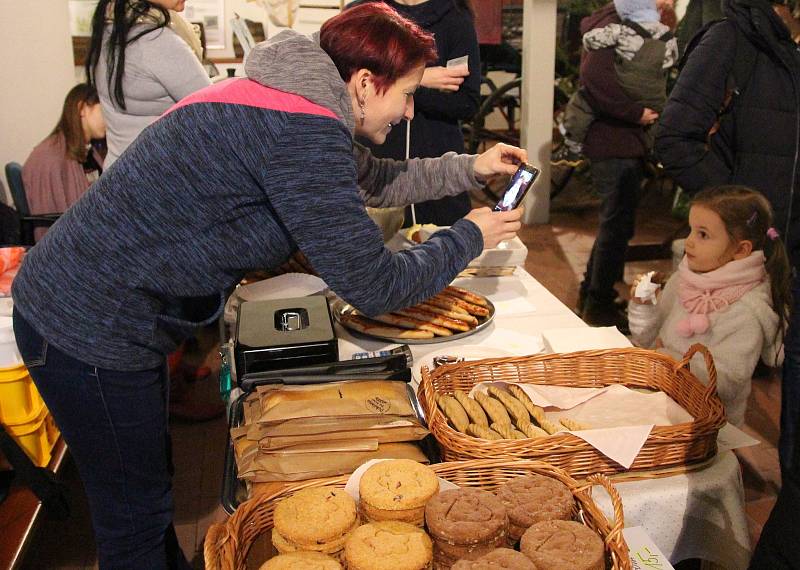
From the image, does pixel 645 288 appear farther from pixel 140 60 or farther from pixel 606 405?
pixel 140 60

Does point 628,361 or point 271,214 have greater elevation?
point 271,214

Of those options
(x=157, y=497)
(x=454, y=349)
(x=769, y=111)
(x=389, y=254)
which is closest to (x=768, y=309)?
(x=769, y=111)

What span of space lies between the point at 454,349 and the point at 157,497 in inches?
29.4

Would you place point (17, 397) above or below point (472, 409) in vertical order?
below

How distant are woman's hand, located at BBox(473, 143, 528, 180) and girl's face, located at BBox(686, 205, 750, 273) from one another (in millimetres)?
698

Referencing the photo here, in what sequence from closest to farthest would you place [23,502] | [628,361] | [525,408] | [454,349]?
[525,408], [628,361], [454,349], [23,502]

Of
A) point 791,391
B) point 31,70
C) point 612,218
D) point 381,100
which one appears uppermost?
point 381,100

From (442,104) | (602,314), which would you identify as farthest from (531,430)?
(602,314)

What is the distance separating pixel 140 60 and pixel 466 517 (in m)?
2.26

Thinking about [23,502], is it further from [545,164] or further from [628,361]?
[545,164]

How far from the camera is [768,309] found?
2.17m

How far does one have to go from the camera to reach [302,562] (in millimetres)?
988

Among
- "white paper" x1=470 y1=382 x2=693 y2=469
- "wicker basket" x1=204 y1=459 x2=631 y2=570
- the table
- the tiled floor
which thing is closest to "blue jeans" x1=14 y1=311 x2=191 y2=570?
the tiled floor

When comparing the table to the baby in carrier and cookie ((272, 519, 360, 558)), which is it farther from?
the baby in carrier
